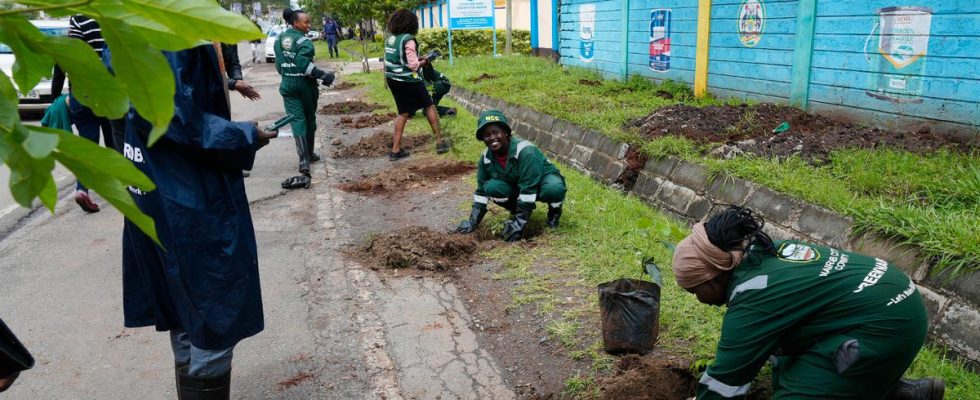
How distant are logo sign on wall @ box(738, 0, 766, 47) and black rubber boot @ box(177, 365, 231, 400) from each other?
7149 mm

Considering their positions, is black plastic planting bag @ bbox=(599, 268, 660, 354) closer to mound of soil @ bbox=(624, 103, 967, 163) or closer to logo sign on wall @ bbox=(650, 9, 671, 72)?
mound of soil @ bbox=(624, 103, 967, 163)

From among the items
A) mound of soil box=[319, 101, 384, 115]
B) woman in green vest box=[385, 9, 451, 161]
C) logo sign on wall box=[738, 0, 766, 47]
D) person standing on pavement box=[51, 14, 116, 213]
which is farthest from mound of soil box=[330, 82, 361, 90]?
logo sign on wall box=[738, 0, 766, 47]

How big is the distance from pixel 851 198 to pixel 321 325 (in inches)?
136

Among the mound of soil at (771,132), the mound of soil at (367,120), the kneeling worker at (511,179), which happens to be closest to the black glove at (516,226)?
the kneeling worker at (511,179)

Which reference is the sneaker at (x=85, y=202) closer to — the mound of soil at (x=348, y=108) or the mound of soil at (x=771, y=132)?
the mound of soil at (x=771, y=132)

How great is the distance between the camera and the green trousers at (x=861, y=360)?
2.63 m

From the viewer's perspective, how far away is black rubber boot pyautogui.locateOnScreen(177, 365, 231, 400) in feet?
9.91

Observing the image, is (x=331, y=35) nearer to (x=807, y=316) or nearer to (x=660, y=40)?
(x=660, y=40)

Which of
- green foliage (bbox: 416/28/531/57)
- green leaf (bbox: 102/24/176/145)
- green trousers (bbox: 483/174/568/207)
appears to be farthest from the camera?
green foliage (bbox: 416/28/531/57)

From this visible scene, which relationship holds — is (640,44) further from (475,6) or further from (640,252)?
(475,6)

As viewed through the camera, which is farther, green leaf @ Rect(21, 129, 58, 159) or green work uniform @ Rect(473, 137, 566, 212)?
green work uniform @ Rect(473, 137, 566, 212)

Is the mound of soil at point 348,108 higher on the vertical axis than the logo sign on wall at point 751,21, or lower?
lower

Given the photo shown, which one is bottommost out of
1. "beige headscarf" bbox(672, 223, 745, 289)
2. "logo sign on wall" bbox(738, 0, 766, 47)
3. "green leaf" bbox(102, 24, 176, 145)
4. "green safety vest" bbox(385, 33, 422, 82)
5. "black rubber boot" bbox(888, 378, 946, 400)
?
"black rubber boot" bbox(888, 378, 946, 400)

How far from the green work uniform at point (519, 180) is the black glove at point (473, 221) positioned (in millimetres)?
28
